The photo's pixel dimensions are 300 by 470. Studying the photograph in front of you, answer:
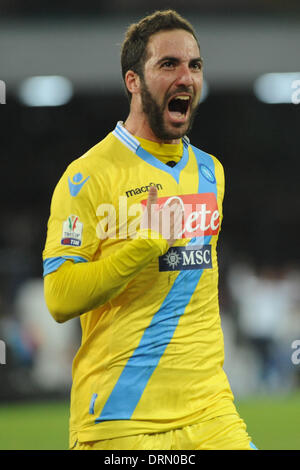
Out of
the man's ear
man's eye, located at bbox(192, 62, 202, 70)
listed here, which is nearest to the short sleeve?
the man's ear

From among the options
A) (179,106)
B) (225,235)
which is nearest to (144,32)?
(179,106)

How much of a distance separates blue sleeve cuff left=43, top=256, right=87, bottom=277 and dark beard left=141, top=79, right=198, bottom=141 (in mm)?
641

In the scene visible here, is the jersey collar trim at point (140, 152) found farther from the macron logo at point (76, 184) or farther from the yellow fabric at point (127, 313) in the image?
the macron logo at point (76, 184)

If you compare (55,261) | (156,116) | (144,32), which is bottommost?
(55,261)

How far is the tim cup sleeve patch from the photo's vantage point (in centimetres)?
305

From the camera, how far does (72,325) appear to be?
1145 centimetres

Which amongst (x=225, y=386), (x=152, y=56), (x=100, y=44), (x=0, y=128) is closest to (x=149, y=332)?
(x=225, y=386)

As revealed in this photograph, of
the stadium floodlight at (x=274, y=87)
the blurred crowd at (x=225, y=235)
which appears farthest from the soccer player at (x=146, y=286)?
the stadium floodlight at (x=274, y=87)

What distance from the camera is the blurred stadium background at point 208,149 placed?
11070mm

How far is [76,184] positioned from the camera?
3.12m

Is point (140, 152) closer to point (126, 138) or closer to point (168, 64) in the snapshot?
point (126, 138)

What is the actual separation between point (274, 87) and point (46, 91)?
479 centimetres

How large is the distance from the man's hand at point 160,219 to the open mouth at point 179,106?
37 centimetres

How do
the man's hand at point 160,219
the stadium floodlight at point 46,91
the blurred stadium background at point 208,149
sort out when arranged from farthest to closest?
the stadium floodlight at point 46,91, the blurred stadium background at point 208,149, the man's hand at point 160,219
